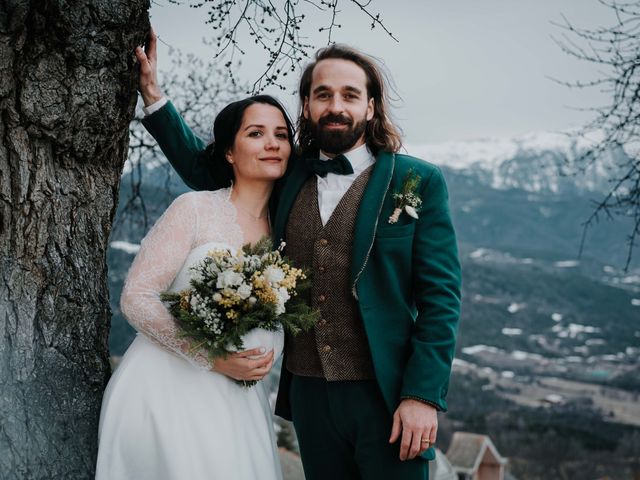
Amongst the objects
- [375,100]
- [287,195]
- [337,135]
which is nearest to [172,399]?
[287,195]

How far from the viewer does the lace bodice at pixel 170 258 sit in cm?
316

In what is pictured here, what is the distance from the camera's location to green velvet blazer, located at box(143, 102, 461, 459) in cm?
318

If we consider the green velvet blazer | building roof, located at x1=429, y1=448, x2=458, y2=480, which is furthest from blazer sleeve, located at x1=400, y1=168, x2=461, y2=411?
building roof, located at x1=429, y1=448, x2=458, y2=480

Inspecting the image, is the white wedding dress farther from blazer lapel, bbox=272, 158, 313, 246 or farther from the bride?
blazer lapel, bbox=272, 158, 313, 246

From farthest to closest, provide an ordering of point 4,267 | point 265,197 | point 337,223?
point 265,197 < point 337,223 < point 4,267

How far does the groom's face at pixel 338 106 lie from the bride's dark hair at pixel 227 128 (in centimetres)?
23

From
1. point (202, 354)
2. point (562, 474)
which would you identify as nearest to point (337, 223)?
point (202, 354)

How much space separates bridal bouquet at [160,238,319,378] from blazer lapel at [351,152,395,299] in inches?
11.3

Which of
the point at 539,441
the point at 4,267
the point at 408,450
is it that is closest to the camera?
the point at 4,267

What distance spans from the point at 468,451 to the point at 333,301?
28.5 meters

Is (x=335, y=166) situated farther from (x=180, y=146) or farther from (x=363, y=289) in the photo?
(x=180, y=146)

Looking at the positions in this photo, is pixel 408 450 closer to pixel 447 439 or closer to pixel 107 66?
pixel 107 66

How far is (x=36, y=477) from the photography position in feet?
9.95

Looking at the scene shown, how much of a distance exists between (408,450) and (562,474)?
215ft
